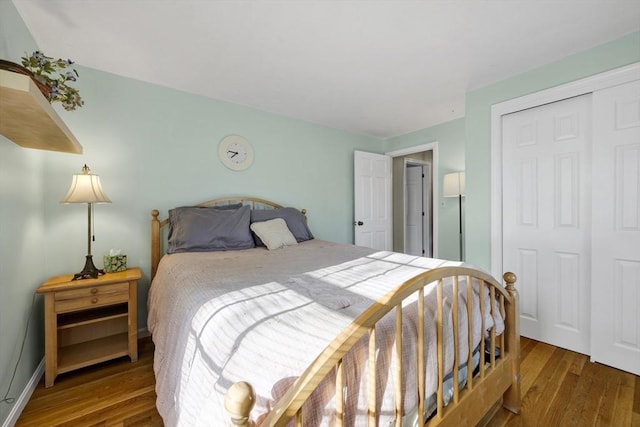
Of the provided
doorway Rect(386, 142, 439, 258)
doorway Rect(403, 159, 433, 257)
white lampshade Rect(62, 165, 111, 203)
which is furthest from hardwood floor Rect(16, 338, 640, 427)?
doorway Rect(403, 159, 433, 257)

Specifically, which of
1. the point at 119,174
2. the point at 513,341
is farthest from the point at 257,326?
the point at 119,174

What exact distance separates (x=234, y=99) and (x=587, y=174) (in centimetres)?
326

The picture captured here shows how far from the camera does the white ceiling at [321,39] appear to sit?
157 centimetres

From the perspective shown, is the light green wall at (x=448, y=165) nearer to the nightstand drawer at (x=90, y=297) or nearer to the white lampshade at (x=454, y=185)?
the white lampshade at (x=454, y=185)

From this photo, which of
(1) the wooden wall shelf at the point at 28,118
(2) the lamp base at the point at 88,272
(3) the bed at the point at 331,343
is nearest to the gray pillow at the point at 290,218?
(3) the bed at the point at 331,343

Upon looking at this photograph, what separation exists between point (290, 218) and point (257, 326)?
2.04 metres

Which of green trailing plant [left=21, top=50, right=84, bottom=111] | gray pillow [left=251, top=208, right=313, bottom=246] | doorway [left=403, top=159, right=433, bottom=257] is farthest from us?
doorway [left=403, top=159, right=433, bottom=257]

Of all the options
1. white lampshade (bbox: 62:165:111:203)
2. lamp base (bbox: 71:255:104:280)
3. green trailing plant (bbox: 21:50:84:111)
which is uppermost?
green trailing plant (bbox: 21:50:84:111)

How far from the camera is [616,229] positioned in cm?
191

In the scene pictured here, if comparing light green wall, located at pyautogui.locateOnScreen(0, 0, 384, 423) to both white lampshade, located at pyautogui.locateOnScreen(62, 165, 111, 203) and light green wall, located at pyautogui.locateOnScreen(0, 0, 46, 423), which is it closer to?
light green wall, located at pyautogui.locateOnScreen(0, 0, 46, 423)

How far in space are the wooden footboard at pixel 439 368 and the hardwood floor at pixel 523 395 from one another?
0.75ft

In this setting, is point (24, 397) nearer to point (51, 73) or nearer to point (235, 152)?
point (51, 73)

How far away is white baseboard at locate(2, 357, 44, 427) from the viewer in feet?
4.52

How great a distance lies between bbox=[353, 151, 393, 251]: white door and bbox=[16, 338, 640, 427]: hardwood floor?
2323 mm
